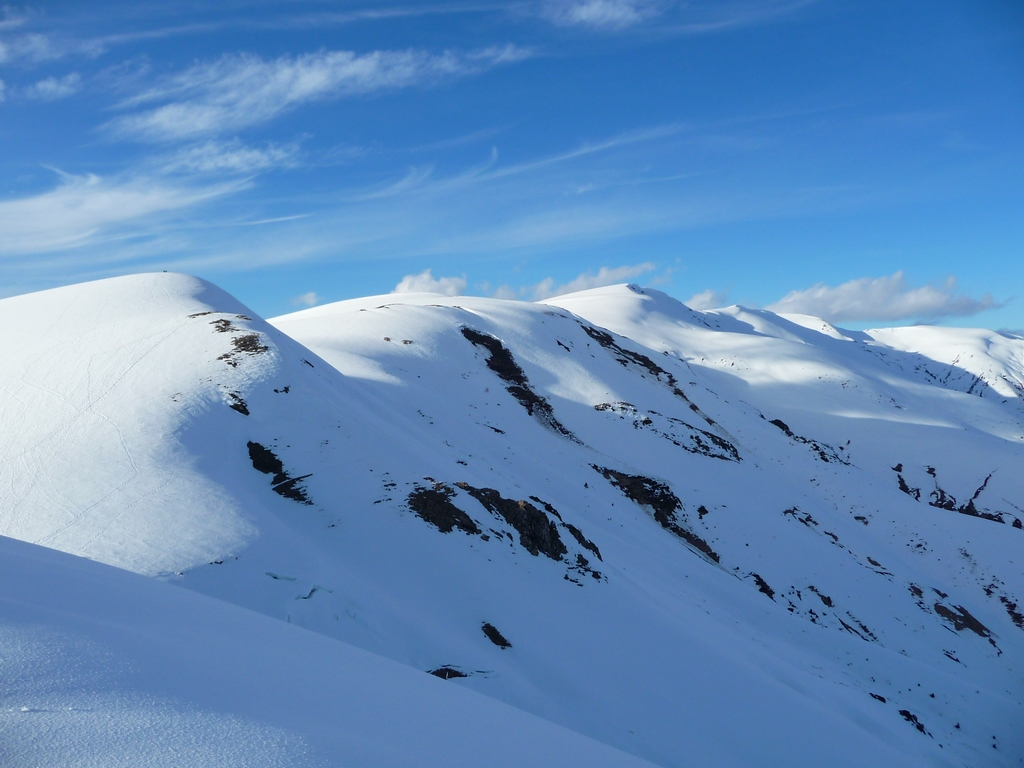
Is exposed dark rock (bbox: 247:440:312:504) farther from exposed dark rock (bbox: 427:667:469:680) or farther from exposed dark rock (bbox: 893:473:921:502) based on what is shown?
exposed dark rock (bbox: 893:473:921:502)

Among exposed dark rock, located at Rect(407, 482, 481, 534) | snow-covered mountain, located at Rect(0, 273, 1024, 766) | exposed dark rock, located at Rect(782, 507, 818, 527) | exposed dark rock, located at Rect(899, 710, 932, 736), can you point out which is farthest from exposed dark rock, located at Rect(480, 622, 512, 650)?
exposed dark rock, located at Rect(782, 507, 818, 527)

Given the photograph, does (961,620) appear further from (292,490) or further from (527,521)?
(292,490)

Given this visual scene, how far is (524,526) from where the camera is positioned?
1733 centimetres

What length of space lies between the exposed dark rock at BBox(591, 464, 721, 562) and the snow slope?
72.7 feet

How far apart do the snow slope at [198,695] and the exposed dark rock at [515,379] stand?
27479 mm

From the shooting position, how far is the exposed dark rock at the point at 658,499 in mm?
27391

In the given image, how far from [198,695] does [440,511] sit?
11.8 meters

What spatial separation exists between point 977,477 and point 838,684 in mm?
36060

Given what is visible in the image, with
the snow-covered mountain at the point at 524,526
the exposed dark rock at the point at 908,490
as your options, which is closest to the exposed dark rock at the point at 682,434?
the snow-covered mountain at the point at 524,526

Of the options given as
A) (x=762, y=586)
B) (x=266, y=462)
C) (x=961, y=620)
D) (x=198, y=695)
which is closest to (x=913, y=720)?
(x=762, y=586)

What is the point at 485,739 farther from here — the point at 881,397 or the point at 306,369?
the point at 881,397

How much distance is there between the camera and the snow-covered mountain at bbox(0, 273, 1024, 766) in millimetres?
12672

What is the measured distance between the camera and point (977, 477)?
44594mm

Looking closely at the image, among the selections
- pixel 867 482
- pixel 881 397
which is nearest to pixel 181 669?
pixel 867 482
